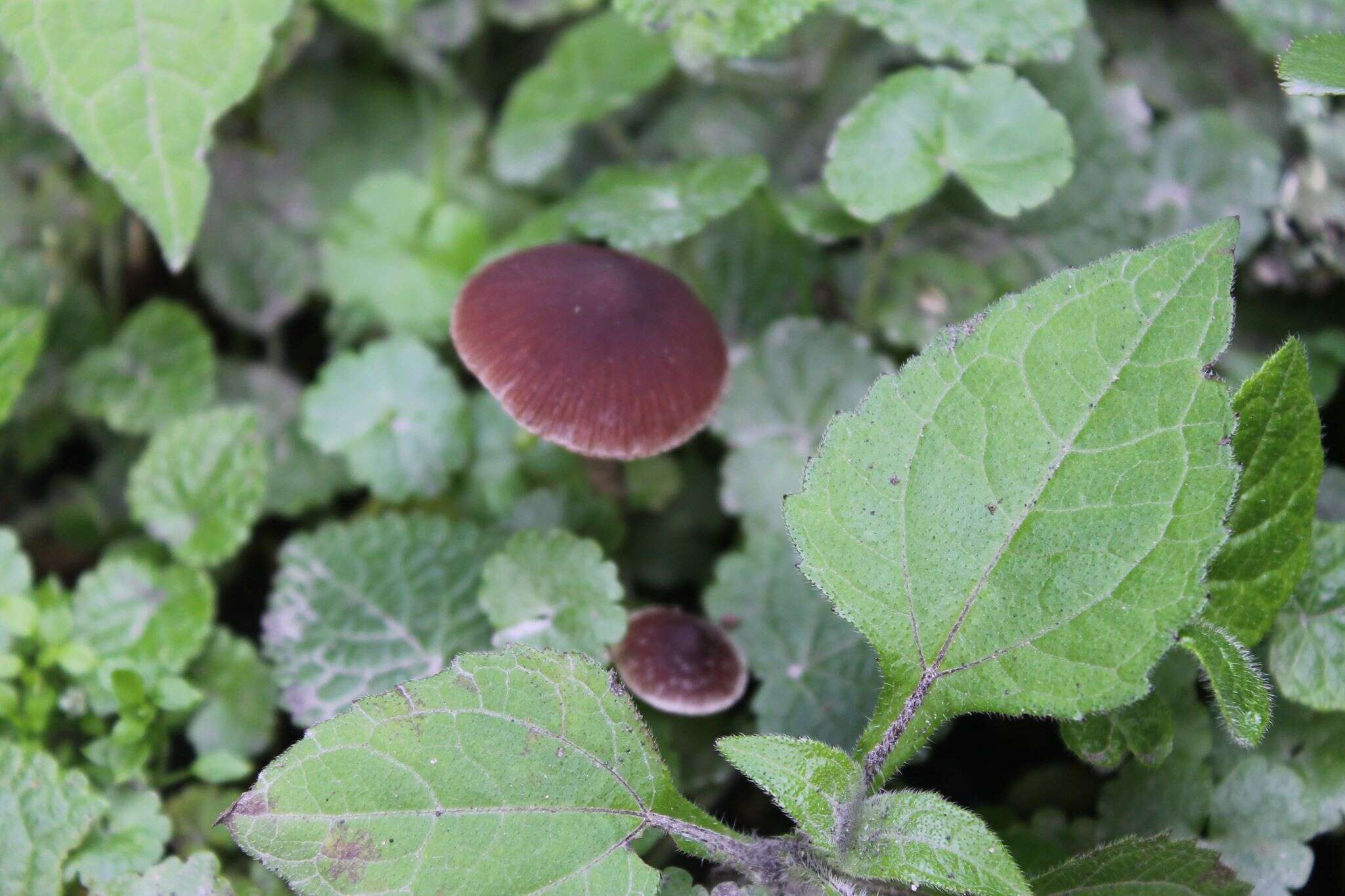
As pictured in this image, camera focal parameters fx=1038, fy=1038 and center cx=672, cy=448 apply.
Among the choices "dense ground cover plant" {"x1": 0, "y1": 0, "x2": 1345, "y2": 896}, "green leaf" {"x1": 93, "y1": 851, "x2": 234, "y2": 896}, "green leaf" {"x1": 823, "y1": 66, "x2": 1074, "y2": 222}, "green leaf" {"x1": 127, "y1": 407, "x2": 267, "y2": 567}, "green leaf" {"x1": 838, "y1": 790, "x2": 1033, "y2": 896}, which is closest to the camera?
"green leaf" {"x1": 838, "y1": 790, "x2": 1033, "y2": 896}

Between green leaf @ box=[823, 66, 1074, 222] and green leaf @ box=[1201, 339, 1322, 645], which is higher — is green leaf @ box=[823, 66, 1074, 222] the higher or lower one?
the higher one

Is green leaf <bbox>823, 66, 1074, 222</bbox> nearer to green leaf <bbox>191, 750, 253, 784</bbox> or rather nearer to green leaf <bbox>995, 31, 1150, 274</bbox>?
green leaf <bbox>995, 31, 1150, 274</bbox>

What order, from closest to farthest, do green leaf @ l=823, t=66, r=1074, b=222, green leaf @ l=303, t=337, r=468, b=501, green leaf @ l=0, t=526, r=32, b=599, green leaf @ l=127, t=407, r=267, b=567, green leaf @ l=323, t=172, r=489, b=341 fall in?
green leaf @ l=0, t=526, r=32, b=599, green leaf @ l=823, t=66, r=1074, b=222, green leaf @ l=127, t=407, r=267, b=567, green leaf @ l=303, t=337, r=468, b=501, green leaf @ l=323, t=172, r=489, b=341

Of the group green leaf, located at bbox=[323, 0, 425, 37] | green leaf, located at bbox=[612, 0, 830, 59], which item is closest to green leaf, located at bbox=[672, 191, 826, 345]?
green leaf, located at bbox=[612, 0, 830, 59]

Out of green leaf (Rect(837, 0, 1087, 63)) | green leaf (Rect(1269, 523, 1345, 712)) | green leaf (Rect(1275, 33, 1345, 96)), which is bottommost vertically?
green leaf (Rect(1269, 523, 1345, 712))

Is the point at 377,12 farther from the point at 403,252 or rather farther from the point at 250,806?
the point at 250,806

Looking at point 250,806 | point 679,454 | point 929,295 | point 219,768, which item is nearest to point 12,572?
point 219,768

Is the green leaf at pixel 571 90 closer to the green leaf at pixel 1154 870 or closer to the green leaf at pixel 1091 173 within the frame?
the green leaf at pixel 1091 173

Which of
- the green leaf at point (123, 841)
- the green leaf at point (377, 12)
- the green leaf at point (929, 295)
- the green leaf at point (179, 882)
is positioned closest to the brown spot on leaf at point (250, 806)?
the green leaf at point (179, 882)

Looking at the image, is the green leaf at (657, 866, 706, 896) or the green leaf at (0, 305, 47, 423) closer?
the green leaf at (657, 866, 706, 896)
